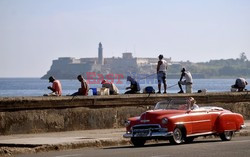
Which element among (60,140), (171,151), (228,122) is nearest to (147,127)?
(171,151)

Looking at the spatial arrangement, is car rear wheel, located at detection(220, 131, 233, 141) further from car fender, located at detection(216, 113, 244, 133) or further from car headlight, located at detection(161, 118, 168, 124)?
car headlight, located at detection(161, 118, 168, 124)

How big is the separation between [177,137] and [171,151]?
2556 mm

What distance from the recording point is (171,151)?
22.1m

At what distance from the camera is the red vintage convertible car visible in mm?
24312

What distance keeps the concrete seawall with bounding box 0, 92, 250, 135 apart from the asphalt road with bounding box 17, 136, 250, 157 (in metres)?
4.71

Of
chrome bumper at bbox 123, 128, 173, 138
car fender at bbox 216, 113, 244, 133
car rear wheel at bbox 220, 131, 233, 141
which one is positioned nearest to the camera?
chrome bumper at bbox 123, 128, 173, 138

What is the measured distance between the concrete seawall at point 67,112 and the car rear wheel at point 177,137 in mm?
5574

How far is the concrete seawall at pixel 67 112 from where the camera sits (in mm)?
27844

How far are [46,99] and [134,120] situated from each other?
4.99 meters

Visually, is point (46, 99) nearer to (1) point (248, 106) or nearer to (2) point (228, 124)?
(2) point (228, 124)

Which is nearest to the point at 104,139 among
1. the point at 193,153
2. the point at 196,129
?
the point at 196,129

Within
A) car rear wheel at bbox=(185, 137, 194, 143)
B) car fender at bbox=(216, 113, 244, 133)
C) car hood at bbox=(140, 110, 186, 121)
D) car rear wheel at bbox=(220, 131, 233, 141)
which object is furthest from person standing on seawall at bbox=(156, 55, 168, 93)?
car hood at bbox=(140, 110, 186, 121)

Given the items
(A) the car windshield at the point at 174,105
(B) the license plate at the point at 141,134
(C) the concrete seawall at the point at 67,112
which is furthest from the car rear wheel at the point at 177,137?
(C) the concrete seawall at the point at 67,112

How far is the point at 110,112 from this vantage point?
100ft
